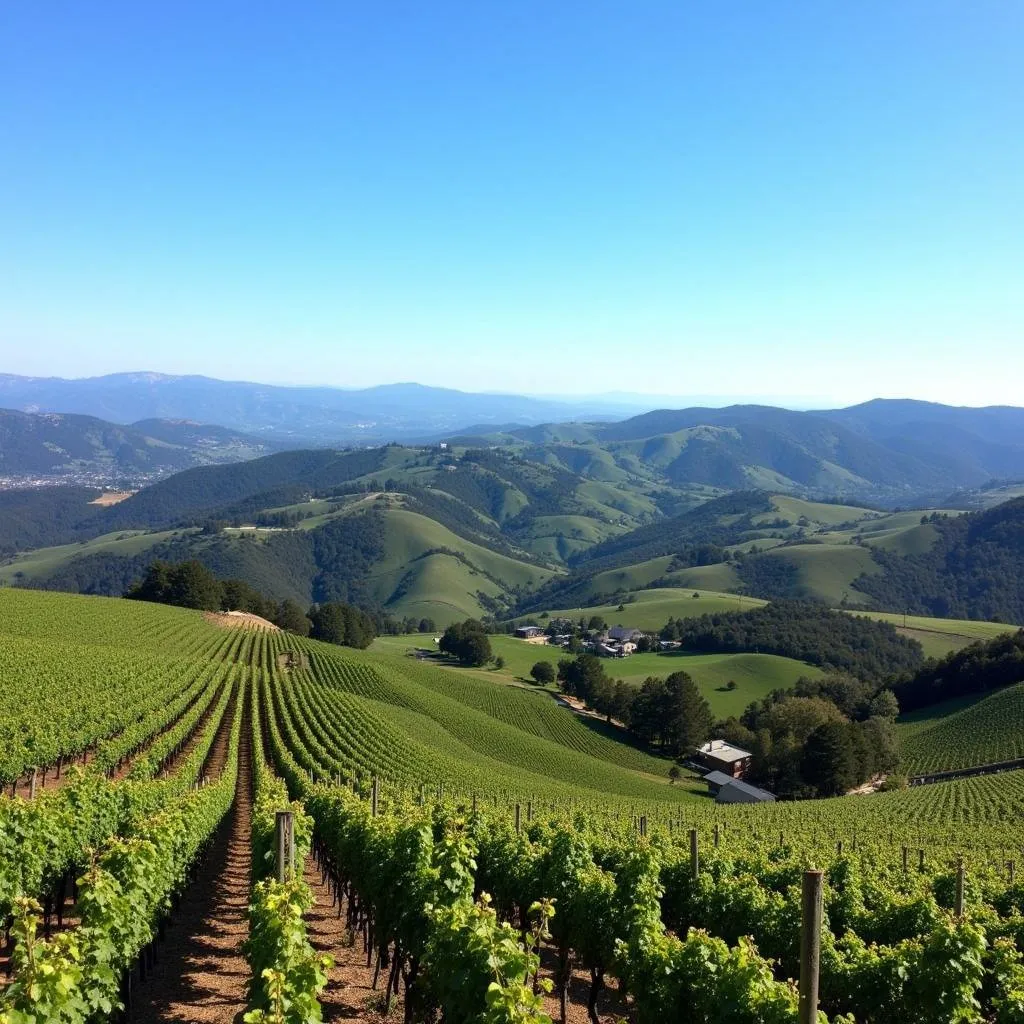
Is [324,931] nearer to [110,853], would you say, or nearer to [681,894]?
[110,853]

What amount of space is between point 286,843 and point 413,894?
2772 millimetres

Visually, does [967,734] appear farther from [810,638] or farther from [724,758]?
[810,638]

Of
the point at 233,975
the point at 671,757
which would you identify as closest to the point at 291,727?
the point at 233,975

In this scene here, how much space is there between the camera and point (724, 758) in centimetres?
9056

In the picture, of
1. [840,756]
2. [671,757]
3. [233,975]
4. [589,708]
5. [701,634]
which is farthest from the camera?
[701,634]

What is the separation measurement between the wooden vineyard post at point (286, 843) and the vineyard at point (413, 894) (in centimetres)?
11

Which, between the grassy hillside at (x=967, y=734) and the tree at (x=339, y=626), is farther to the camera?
the tree at (x=339, y=626)

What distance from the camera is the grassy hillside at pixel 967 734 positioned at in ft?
269

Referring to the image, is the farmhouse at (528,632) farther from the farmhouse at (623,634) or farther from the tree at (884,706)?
the tree at (884,706)

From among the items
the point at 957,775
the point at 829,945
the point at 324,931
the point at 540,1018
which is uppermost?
the point at 540,1018

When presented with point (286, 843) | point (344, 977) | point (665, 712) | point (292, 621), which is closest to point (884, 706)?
point (665, 712)

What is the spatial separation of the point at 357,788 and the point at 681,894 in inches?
932

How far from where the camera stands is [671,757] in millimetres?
94062

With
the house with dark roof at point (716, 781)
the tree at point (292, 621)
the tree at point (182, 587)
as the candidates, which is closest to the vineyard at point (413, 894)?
the house with dark roof at point (716, 781)
